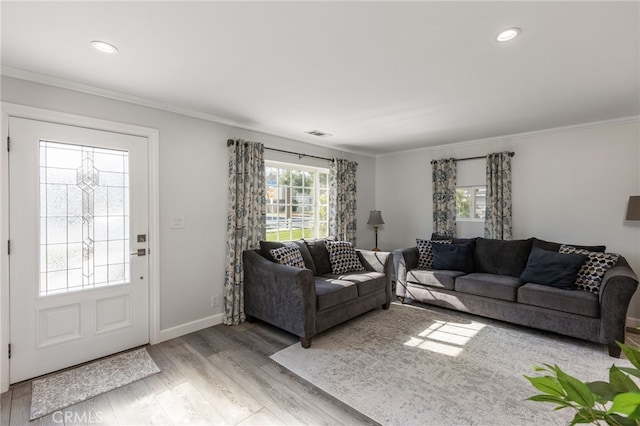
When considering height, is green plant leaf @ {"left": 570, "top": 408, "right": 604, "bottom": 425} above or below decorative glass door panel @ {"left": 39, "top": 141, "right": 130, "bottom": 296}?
below

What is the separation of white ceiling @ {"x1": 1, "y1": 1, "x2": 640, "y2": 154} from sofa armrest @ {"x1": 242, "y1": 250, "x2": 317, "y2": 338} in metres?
1.73

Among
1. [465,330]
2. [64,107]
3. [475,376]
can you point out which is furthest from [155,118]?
[465,330]

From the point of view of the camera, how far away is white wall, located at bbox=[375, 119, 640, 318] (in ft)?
11.8

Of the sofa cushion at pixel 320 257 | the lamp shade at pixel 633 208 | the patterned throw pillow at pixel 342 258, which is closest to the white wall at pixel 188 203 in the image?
the sofa cushion at pixel 320 257

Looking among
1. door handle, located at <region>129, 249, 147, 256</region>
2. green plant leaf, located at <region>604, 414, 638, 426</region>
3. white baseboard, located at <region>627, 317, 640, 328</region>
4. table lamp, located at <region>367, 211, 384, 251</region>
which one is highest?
table lamp, located at <region>367, 211, 384, 251</region>

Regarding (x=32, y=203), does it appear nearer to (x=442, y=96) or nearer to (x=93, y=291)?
(x=93, y=291)

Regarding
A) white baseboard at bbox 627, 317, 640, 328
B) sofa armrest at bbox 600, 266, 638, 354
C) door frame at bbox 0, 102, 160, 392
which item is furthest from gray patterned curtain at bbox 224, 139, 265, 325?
white baseboard at bbox 627, 317, 640, 328

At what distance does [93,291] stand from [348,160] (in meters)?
4.10

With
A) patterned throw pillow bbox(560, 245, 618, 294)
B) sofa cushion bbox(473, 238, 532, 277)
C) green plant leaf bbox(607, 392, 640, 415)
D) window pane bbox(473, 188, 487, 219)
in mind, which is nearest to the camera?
green plant leaf bbox(607, 392, 640, 415)

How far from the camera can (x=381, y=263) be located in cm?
412

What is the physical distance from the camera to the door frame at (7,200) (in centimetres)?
229

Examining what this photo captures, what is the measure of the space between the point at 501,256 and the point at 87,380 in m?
4.66

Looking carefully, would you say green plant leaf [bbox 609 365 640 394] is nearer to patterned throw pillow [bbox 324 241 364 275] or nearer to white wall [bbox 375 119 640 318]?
patterned throw pillow [bbox 324 241 364 275]

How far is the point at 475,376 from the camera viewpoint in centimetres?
A: 245
